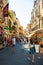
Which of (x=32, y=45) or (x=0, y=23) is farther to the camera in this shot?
(x=0, y=23)

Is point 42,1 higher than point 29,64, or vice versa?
point 42,1

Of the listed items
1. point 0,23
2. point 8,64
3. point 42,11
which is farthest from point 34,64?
point 0,23

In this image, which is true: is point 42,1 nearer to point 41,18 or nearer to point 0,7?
point 41,18

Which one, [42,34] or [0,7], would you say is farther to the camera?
[0,7]

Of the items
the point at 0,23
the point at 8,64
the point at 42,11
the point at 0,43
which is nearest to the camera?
the point at 8,64

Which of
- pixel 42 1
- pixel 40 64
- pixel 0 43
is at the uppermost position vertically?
pixel 42 1

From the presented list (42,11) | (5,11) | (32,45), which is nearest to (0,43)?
(5,11)

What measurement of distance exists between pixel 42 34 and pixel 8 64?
25868mm

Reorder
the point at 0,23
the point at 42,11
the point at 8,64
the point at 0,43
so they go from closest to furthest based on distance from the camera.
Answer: the point at 8,64 < the point at 0,43 < the point at 42,11 < the point at 0,23

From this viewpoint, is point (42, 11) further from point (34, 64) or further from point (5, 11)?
point (34, 64)

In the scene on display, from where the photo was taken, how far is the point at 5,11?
4059cm

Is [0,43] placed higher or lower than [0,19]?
lower

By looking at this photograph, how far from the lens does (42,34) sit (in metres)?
39.0

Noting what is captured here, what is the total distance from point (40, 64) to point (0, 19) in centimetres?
3180
